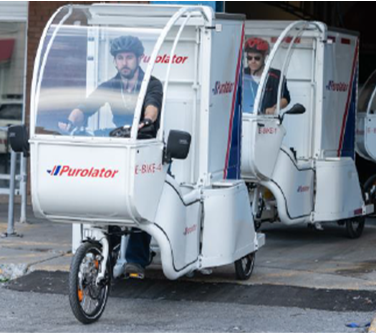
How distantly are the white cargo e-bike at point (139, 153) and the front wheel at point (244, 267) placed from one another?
0.7 inches

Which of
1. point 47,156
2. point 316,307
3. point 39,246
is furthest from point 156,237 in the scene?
point 39,246

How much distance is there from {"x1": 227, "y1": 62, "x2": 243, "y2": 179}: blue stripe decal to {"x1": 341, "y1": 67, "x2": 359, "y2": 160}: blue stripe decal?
3145 millimetres

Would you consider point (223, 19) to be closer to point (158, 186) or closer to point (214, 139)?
point (214, 139)

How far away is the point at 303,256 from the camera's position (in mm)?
11125

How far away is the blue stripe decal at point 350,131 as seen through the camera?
1270 cm

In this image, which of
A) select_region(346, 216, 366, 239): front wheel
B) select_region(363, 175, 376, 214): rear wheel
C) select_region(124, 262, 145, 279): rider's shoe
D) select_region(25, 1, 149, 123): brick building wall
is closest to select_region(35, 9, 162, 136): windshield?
select_region(124, 262, 145, 279): rider's shoe

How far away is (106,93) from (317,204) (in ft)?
15.4

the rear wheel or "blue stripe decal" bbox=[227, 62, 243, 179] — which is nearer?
"blue stripe decal" bbox=[227, 62, 243, 179]

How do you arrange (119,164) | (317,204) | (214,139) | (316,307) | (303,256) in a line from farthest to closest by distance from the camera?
(317,204)
(303,256)
(214,139)
(316,307)
(119,164)

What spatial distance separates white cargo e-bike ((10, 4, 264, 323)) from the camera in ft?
24.8

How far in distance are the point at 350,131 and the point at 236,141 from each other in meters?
3.49

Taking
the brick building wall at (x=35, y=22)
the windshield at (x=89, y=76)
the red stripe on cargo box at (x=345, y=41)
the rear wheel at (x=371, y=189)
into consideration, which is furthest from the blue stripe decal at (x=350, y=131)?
the windshield at (x=89, y=76)

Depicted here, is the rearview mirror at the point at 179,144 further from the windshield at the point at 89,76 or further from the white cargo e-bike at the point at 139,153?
the windshield at the point at 89,76

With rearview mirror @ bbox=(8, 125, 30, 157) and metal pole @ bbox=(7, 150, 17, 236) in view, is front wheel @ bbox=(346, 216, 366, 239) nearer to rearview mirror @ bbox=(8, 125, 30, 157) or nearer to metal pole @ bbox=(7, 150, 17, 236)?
metal pole @ bbox=(7, 150, 17, 236)
